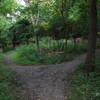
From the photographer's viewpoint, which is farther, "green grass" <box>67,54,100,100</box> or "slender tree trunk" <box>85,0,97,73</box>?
"slender tree trunk" <box>85,0,97,73</box>

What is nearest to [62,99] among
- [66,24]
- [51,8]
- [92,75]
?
[92,75]

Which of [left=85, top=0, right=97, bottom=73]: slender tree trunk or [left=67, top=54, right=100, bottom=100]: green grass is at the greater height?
[left=85, top=0, right=97, bottom=73]: slender tree trunk

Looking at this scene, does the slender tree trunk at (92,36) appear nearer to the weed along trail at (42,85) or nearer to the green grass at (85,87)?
the green grass at (85,87)

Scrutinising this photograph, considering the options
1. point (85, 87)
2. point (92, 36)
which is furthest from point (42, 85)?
point (92, 36)

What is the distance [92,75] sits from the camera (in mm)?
7965

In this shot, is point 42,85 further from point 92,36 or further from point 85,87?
point 92,36

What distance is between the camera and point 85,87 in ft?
21.9

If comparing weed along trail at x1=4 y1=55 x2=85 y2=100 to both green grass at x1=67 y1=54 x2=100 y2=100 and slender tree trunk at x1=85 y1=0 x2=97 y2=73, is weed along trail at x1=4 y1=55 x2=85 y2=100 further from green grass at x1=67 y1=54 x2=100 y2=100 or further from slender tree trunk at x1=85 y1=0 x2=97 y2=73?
slender tree trunk at x1=85 y1=0 x2=97 y2=73

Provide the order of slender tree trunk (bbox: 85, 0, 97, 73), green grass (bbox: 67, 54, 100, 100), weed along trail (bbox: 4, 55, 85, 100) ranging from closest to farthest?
green grass (bbox: 67, 54, 100, 100)
weed along trail (bbox: 4, 55, 85, 100)
slender tree trunk (bbox: 85, 0, 97, 73)

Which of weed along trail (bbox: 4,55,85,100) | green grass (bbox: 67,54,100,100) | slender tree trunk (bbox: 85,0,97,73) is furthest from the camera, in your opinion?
slender tree trunk (bbox: 85,0,97,73)

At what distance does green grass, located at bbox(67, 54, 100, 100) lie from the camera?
5.96m

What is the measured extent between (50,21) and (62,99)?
10618 mm

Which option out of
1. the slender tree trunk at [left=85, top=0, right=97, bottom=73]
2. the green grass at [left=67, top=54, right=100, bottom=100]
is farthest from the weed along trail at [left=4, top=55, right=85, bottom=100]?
the slender tree trunk at [left=85, top=0, right=97, bottom=73]

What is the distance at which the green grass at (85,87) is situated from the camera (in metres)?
5.96
